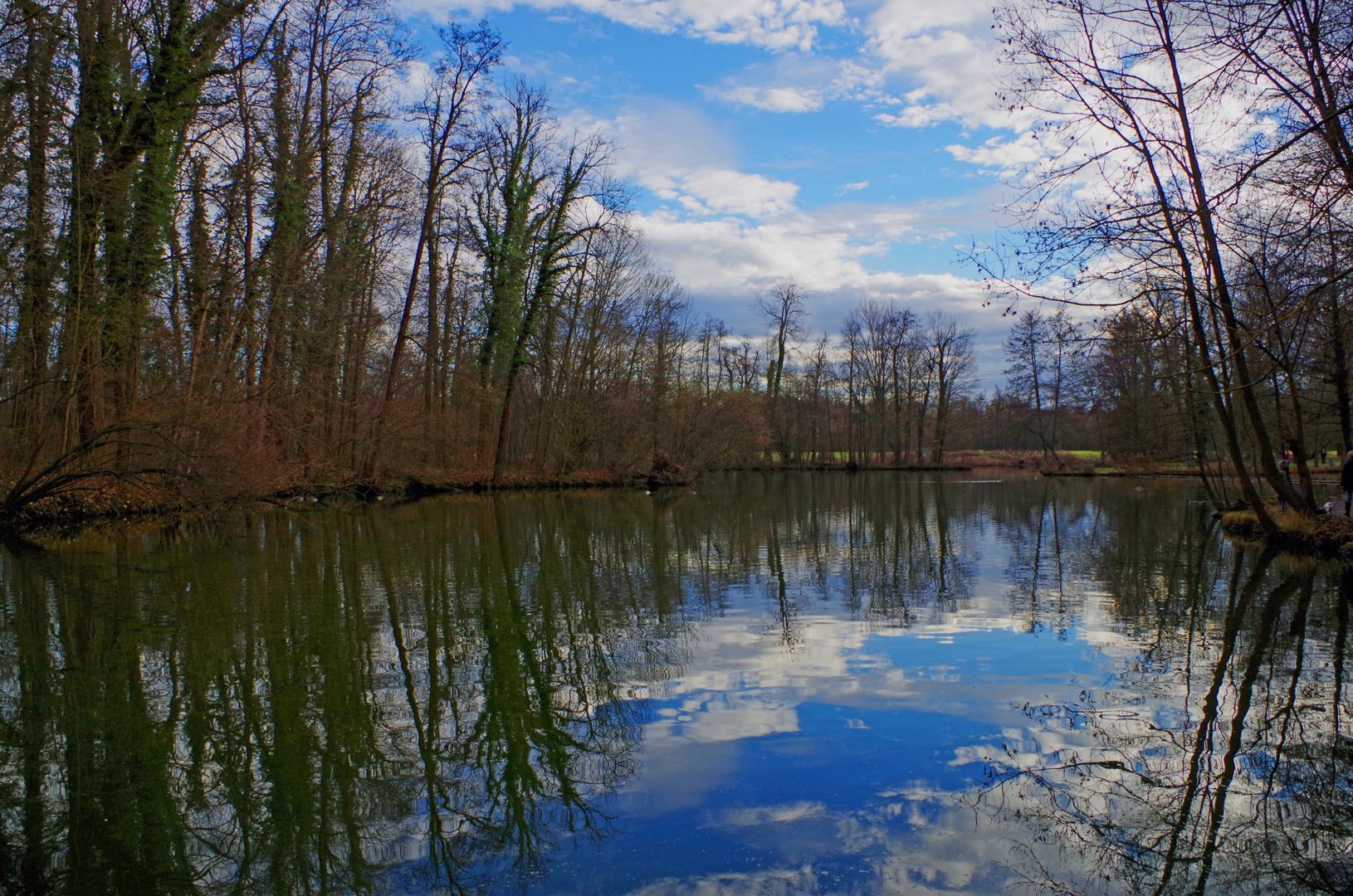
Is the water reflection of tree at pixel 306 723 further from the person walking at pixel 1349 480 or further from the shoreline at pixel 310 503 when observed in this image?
A: the person walking at pixel 1349 480

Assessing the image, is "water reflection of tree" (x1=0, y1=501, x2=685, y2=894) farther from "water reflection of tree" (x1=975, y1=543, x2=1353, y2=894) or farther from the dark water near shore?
"water reflection of tree" (x1=975, y1=543, x2=1353, y2=894)

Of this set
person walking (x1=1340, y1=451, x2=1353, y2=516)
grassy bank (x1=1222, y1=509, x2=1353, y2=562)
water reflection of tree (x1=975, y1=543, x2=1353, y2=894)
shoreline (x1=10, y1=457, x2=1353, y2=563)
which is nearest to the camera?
water reflection of tree (x1=975, y1=543, x2=1353, y2=894)

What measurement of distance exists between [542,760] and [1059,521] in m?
19.4

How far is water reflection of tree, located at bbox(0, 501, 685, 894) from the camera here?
385 centimetres

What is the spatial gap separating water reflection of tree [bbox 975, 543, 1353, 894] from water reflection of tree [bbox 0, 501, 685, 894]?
6.90 ft

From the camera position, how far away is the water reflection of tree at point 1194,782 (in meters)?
3.76

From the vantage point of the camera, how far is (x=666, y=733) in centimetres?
548

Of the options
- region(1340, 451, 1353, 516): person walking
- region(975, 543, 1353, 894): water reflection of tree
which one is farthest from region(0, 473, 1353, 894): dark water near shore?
region(1340, 451, 1353, 516): person walking

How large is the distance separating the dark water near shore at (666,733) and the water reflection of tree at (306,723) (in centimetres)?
2

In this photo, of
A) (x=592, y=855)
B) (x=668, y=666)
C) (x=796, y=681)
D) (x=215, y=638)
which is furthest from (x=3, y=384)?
(x=592, y=855)

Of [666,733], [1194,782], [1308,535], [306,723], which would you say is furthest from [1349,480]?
[306,723]

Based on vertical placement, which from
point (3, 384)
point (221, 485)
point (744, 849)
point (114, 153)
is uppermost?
Result: point (114, 153)

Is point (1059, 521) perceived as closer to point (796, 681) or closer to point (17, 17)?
point (796, 681)

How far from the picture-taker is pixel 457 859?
382cm
